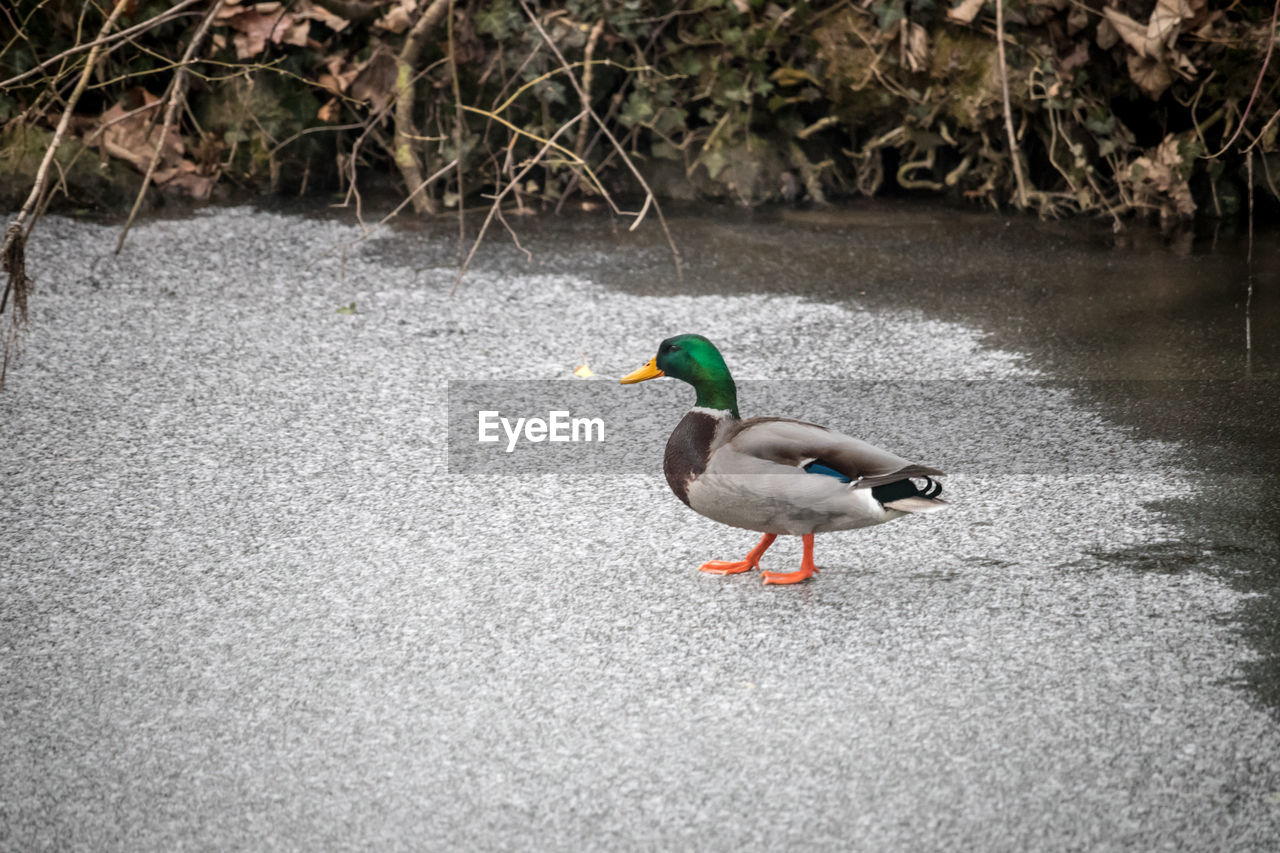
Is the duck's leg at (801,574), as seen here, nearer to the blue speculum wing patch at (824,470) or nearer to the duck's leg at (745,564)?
the duck's leg at (745,564)

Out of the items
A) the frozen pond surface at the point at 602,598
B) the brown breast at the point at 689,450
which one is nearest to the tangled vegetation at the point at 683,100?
the frozen pond surface at the point at 602,598

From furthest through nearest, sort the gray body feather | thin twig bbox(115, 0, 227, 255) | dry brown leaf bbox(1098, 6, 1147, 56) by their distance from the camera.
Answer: dry brown leaf bbox(1098, 6, 1147, 56) → thin twig bbox(115, 0, 227, 255) → the gray body feather

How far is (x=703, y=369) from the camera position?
310 centimetres

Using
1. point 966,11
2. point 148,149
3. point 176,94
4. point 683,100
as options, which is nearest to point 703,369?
point 176,94

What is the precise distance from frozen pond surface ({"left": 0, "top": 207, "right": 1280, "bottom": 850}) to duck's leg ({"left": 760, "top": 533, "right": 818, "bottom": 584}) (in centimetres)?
3

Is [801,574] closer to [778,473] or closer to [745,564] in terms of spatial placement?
[745,564]

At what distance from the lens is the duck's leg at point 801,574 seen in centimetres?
312

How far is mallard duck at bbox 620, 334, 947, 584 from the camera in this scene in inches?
115

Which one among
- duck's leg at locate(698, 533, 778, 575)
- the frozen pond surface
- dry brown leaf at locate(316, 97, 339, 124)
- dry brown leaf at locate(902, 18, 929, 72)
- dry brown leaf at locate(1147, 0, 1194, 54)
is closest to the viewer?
the frozen pond surface

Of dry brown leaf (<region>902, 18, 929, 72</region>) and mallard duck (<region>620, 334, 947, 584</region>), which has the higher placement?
dry brown leaf (<region>902, 18, 929, 72</region>)

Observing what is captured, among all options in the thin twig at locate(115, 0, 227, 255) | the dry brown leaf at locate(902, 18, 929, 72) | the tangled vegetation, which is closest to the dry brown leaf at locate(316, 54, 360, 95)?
the tangled vegetation

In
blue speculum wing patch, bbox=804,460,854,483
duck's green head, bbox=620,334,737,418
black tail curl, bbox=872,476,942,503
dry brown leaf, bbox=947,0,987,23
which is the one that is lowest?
black tail curl, bbox=872,476,942,503

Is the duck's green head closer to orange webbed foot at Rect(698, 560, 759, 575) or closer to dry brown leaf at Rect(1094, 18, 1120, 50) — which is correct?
orange webbed foot at Rect(698, 560, 759, 575)

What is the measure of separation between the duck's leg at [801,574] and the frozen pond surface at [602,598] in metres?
0.03
